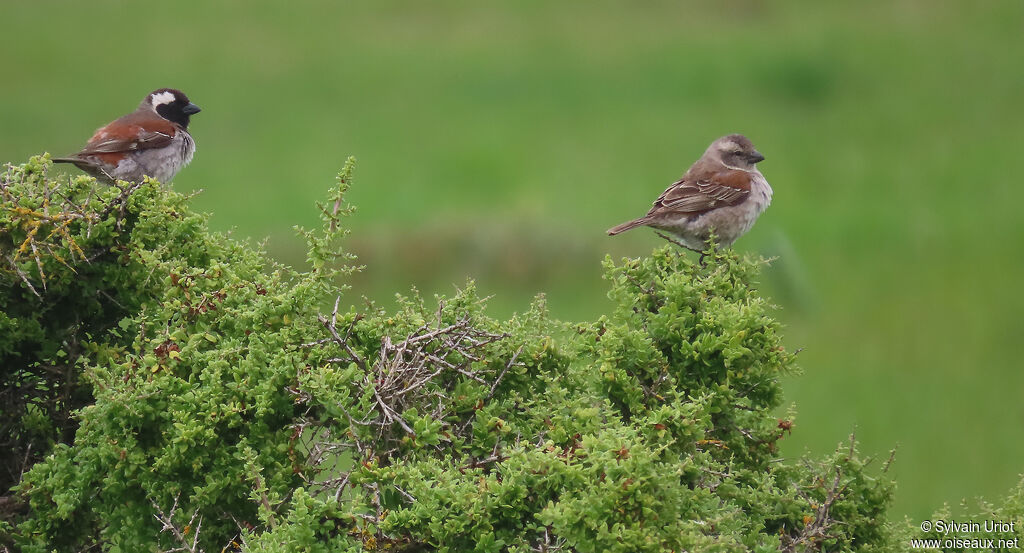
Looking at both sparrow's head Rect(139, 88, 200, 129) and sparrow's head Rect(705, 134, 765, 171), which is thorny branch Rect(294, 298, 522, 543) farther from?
sparrow's head Rect(139, 88, 200, 129)

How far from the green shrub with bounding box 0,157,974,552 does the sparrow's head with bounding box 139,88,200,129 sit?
11.6 feet

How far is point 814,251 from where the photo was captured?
67.1 ft

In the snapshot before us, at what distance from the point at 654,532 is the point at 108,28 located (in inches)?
1103

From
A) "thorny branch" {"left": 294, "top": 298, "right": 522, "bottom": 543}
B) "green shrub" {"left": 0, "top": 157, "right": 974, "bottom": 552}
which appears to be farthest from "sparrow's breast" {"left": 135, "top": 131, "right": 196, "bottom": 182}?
"thorny branch" {"left": 294, "top": 298, "right": 522, "bottom": 543}

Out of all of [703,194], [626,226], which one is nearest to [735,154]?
[703,194]

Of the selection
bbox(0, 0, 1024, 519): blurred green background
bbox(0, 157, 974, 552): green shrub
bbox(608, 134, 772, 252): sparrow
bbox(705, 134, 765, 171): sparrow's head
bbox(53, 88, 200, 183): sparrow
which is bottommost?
bbox(0, 157, 974, 552): green shrub

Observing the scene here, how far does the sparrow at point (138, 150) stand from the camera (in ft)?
25.0

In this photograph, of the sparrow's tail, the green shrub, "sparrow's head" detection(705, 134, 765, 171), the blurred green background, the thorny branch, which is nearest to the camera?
the green shrub

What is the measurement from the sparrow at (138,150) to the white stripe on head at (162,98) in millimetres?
387

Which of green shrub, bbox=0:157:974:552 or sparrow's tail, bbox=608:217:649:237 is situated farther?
sparrow's tail, bbox=608:217:649:237

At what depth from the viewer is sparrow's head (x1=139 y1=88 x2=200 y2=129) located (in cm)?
852

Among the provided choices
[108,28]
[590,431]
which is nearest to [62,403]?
[590,431]

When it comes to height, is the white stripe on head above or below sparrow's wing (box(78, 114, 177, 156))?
above

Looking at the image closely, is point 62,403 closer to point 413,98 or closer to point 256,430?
point 256,430
